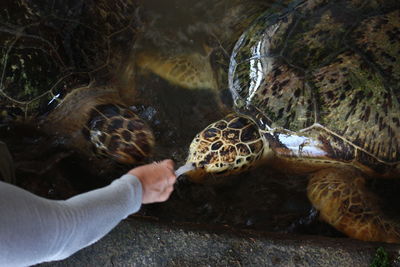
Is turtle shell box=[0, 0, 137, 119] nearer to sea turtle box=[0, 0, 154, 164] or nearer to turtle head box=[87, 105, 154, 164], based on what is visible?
sea turtle box=[0, 0, 154, 164]

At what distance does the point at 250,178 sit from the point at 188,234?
639 millimetres

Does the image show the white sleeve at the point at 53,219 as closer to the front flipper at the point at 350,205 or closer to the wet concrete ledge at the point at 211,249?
the wet concrete ledge at the point at 211,249

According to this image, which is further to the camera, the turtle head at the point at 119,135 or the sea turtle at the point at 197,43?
the sea turtle at the point at 197,43

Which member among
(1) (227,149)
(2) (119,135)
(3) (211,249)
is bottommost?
(3) (211,249)

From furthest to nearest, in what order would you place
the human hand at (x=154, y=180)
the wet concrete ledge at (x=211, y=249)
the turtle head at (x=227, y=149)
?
the turtle head at (x=227, y=149) → the wet concrete ledge at (x=211, y=249) → the human hand at (x=154, y=180)

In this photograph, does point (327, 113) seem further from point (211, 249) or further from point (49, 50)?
point (49, 50)

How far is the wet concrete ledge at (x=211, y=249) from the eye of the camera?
1.45m

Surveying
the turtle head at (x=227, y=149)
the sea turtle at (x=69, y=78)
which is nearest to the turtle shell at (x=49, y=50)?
the sea turtle at (x=69, y=78)

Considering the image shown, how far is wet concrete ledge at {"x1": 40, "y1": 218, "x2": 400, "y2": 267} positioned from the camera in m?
1.45

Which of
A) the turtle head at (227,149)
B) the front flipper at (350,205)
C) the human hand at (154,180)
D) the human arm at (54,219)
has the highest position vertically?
the human arm at (54,219)

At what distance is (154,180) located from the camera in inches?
52.9

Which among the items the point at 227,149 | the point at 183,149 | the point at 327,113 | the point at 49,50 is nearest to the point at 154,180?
the point at 227,149

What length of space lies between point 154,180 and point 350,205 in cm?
97

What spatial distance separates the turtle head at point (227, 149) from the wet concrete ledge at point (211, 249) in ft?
1.34
